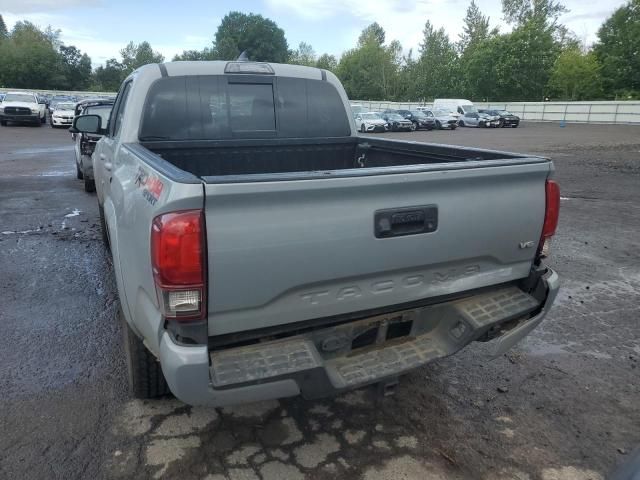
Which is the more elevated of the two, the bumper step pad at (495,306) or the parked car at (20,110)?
the parked car at (20,110)

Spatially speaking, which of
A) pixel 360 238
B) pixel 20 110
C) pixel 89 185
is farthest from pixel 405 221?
pixel 20 110

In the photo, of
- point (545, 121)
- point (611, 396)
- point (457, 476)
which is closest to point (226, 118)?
point (457, 476)

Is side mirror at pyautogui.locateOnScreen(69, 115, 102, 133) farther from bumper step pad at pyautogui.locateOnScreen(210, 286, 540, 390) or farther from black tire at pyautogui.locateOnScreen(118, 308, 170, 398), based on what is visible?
bumper step pad at pyautogui.locateOnScreen(210, 286, 540, 390)

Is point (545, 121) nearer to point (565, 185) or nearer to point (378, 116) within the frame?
point (378, 116)

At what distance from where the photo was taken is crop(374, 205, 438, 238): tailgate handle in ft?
7.97

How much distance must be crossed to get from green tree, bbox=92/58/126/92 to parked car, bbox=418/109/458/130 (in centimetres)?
6830

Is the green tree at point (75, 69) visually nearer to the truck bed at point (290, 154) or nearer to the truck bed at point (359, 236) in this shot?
the truck bed at point (290, 154)

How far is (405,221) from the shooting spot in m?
2.49

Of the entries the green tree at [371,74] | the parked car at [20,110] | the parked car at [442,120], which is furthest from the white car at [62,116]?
the green tree at [371,74]

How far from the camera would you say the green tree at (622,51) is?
57.4 meters

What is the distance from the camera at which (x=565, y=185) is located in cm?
1205

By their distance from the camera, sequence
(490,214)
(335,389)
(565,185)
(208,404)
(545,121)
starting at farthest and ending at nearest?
(545,121), (565,185), (490,214), (335,389), (208,404)

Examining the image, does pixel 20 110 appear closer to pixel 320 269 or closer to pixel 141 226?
pixel 141 226

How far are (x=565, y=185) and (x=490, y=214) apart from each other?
10589 mm
